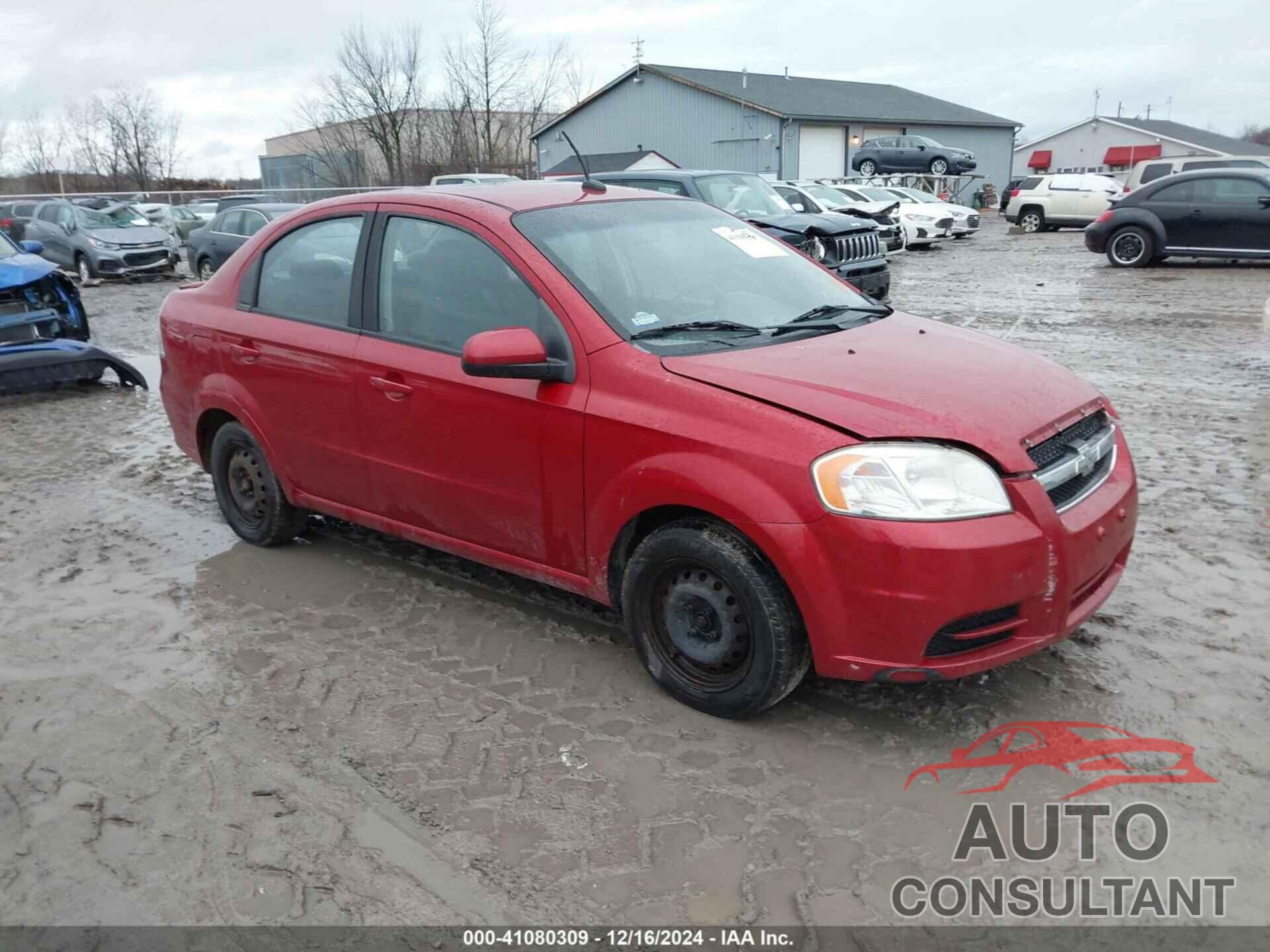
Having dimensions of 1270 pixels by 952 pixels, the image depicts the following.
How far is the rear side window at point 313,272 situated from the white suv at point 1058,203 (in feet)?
86.3

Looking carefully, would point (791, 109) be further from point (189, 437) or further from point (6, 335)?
point (189, 437)

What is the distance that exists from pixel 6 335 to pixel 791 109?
35802mm

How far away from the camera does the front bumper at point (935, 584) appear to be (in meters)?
3.00

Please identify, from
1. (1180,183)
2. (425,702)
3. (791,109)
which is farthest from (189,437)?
(791,109)

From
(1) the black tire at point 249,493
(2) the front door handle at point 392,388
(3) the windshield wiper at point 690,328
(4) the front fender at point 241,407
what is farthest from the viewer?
A: (1) the black tire at point 249,493

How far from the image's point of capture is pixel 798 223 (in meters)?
12.8

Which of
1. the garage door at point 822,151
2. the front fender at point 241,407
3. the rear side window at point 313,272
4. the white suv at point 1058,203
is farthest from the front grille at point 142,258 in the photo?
the garage door at point 822,151

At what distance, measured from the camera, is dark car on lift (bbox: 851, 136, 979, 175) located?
1377 inches

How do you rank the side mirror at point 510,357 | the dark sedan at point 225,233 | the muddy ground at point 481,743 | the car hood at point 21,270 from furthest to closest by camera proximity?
the dark sedan at point 225,233, the car hood at point 21,270, the side mirror at point 510,357, the muddy ground at point 481,743

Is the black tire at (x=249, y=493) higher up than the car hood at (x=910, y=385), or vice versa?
the car hood at (x=910, y=385)

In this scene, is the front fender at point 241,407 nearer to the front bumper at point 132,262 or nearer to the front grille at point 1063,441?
the front grille at point 1063,441

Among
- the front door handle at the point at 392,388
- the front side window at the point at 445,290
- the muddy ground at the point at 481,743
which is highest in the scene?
the front side window at the point at 445,290

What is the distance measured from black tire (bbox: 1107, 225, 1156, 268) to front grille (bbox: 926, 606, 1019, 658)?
642 inches

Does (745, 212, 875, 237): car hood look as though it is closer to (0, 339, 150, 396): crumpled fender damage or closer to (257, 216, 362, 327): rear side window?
(0, 339, 150, 396): crumpled fender damage
